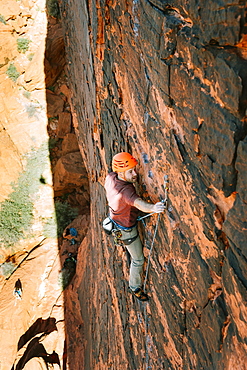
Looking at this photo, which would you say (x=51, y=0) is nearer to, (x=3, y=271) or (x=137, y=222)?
(x=3, y=271)

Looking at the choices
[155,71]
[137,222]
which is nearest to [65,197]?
Answer: [137,222]

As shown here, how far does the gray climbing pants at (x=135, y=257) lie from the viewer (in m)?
4.07

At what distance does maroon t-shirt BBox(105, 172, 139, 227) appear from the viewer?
3623mm

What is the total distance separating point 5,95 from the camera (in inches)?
495

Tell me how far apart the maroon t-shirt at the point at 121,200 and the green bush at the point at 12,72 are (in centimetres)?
1043

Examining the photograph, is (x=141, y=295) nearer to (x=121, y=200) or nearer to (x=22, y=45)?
(x=121, y=200)

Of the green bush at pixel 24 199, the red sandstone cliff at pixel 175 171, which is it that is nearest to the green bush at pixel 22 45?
the green bush at pixel 24 199

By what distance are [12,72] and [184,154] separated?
38.5ft

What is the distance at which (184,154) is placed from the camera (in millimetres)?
2719

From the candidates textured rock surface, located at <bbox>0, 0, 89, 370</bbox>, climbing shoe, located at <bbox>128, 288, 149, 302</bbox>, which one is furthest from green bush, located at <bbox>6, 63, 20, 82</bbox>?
climbing shoe, located at <bbox>128, 288, 149, 302</bbox>

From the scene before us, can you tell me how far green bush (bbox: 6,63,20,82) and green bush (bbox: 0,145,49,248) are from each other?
290 cm

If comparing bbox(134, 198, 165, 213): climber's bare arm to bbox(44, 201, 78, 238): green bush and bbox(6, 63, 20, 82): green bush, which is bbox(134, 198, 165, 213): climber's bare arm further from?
bbox(6, 63, 20, 82): green bush

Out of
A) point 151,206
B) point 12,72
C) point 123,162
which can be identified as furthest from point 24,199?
point 151,206

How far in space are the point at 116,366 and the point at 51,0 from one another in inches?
518
